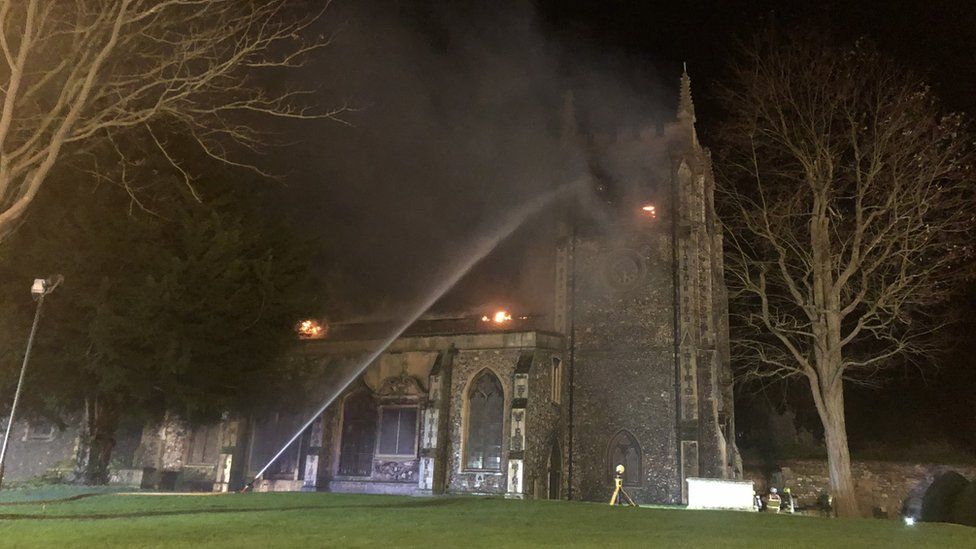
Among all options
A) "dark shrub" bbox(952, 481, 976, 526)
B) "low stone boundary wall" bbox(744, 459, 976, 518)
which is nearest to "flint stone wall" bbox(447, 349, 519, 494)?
"low stone boundary wall" bbox(744, 459, 976, 518)

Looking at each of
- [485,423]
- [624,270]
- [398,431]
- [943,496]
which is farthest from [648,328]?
[943,496]

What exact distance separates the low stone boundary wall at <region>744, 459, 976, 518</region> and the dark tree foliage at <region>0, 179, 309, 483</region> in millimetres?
→ 18652

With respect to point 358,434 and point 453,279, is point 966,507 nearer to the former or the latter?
point 358,434

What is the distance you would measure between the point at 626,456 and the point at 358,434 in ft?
31.7

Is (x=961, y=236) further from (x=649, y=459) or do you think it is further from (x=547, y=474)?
(x=547, y=474)

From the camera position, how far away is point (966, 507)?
60.3ft

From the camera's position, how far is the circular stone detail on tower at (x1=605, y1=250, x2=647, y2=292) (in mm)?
25875

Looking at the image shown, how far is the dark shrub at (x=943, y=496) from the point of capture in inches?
786

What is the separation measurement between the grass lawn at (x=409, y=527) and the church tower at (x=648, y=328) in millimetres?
10987

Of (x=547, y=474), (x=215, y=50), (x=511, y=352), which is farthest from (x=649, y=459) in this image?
(x=215, y=50)

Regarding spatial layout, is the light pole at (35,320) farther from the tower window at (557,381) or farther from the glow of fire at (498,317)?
the tower window at (557,381)

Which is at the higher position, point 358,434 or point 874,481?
point 358,434

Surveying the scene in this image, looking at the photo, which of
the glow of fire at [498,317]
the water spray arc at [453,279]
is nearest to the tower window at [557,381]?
the glow of fire at [498,317]

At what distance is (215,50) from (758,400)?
29.9 m
